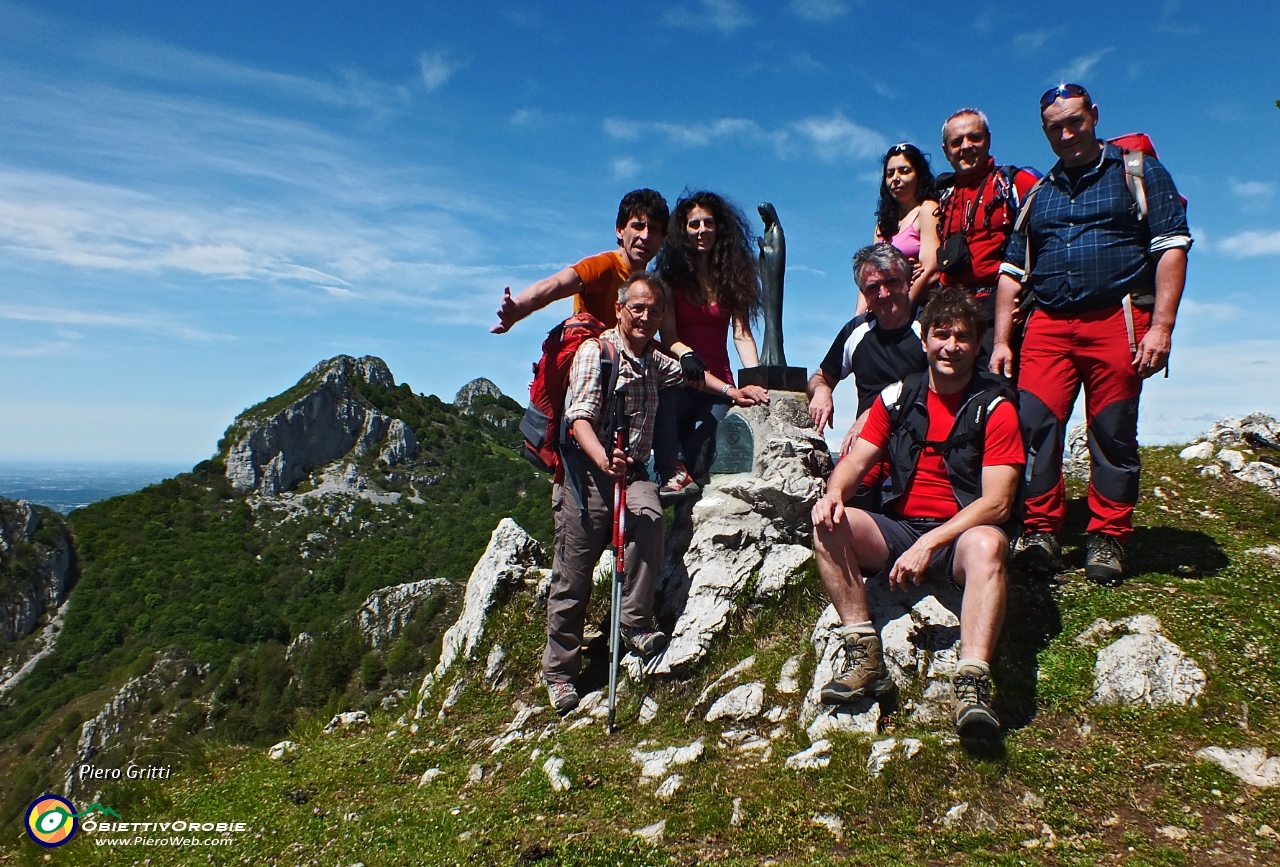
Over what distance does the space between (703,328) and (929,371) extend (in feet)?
8.05

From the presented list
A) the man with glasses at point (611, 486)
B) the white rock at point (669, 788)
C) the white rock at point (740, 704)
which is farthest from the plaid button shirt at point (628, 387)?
the white rock at point (669, 788)

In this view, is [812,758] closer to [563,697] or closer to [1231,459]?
[563,697]

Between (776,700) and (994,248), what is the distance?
3.88 metres

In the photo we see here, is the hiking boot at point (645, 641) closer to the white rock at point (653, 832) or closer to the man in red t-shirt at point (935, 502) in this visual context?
the man in red t-shirt at point (935, 502)

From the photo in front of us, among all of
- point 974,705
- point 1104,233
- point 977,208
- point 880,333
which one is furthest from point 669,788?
point 977,208

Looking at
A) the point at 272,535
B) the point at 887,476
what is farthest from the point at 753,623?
the point at 272,535

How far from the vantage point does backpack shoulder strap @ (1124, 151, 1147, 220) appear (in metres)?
4.89

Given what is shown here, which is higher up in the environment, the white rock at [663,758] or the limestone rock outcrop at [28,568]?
the white rock at [663,758]

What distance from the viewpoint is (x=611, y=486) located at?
5965 mm

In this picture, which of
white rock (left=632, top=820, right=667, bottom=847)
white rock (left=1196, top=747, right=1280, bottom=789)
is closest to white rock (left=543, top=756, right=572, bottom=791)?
white rock (left=632, top=820, right=667, bottom=847)

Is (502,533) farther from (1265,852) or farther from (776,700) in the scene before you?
(1265,852)

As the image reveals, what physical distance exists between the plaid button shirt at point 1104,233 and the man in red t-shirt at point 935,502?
1069mm

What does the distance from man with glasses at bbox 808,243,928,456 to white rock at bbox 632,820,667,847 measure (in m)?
2.66

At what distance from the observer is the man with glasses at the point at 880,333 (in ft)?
17.9
